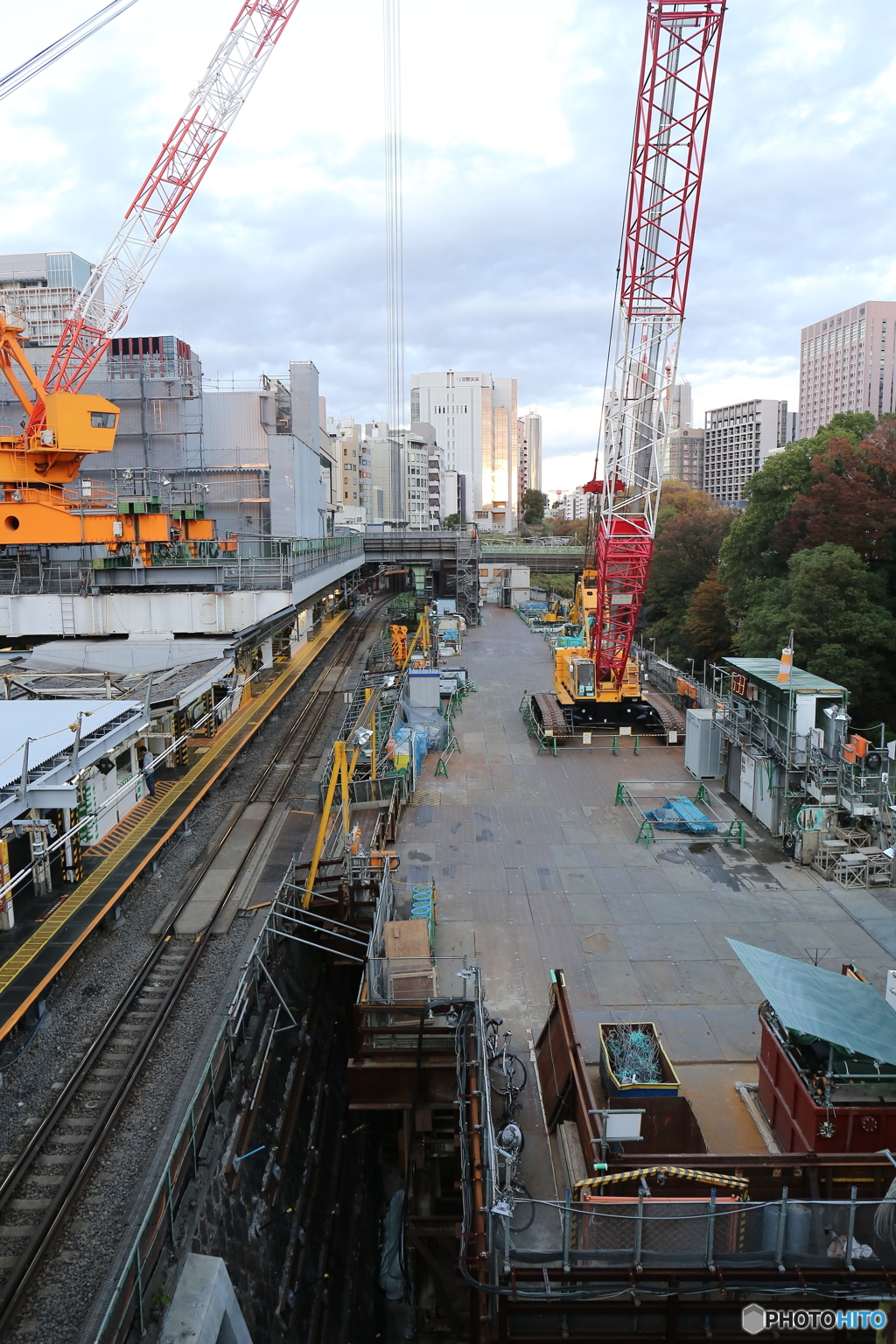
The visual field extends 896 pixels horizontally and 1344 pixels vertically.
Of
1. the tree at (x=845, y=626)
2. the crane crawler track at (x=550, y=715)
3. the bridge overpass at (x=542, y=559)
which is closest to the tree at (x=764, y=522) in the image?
the tree at (x=845, y=626)

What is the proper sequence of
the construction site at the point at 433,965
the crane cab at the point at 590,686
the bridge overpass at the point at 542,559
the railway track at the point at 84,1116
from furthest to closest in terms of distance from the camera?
the bridge overpass at the point at 542,559 → the crane cab at the point at 590,686 → the railway track at the point at 84,1116 → the construction site at the point at 433,965

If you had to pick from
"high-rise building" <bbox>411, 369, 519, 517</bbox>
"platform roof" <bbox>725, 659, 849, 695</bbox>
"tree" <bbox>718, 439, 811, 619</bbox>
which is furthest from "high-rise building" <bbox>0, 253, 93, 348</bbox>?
"high-rise building" <bbox>411, 369, 519, 517</bbox>

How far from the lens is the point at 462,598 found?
152 feet

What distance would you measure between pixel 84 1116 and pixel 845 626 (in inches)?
959

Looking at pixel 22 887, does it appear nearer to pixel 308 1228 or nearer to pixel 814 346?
pixel 308 1228

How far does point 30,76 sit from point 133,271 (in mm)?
16164

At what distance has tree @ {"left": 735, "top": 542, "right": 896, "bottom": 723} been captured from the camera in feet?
83.5

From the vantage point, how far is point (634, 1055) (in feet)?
25.8

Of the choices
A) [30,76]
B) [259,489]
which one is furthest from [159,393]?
[30,76]

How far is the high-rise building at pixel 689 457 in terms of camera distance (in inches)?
6176

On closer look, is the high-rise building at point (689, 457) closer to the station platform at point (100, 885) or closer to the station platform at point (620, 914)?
the station platform at point (100, 885)

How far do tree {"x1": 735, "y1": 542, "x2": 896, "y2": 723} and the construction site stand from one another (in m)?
5.57

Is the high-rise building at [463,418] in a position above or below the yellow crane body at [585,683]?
above

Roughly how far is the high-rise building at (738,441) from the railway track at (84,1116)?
431ft
